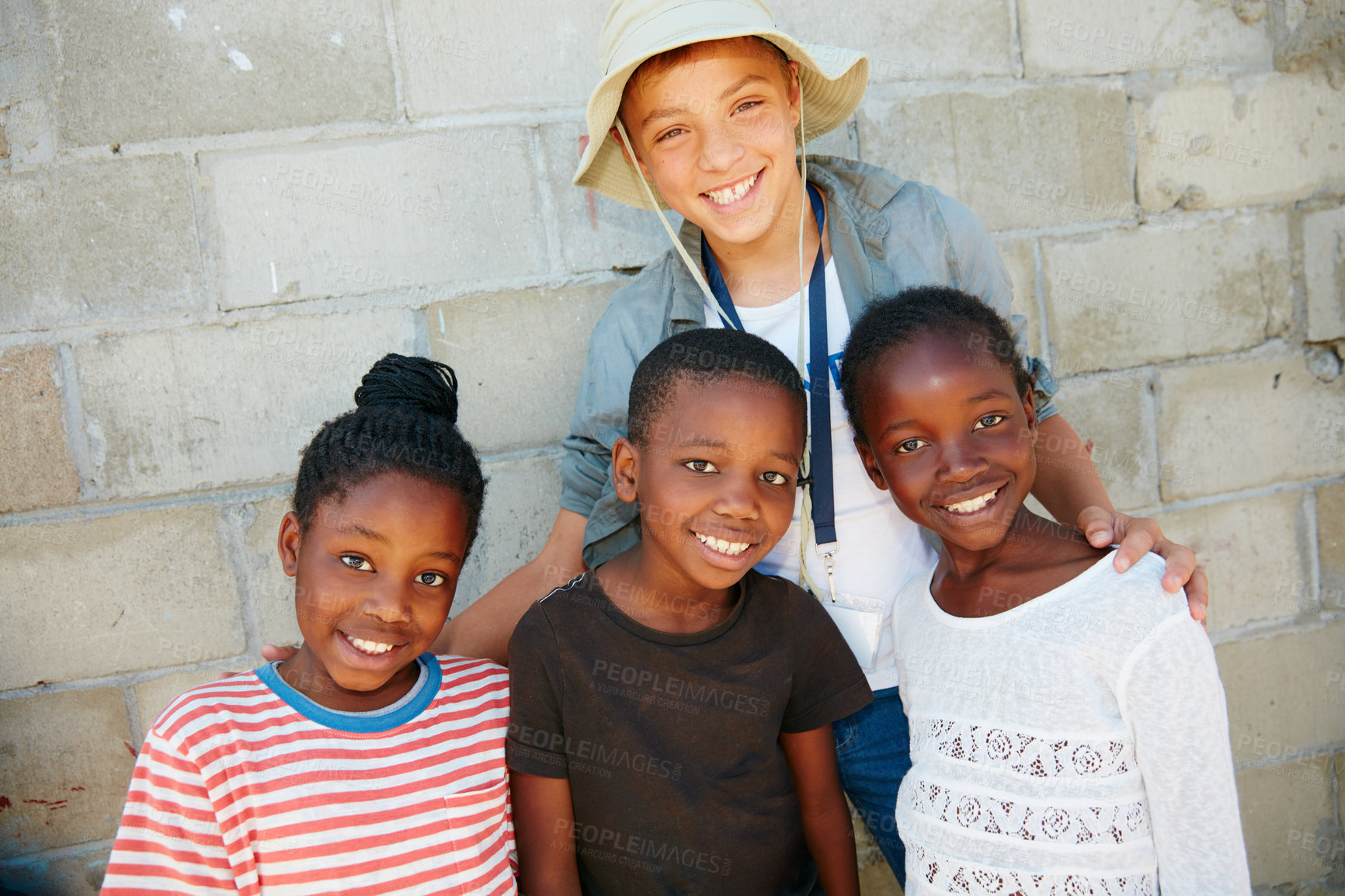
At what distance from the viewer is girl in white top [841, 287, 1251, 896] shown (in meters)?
1.38

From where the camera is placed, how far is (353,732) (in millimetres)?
1528

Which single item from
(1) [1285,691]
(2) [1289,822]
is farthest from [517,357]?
(2) [1289,822]

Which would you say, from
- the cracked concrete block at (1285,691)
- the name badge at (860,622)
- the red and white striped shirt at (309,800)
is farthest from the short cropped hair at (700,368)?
the cracked concrete block at (1285,691)

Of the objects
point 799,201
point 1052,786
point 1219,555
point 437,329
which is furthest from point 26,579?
point 1219,555

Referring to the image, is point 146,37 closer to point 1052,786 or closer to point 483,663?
point 483,663

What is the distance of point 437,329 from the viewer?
2277mm

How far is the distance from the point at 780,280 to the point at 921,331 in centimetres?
45

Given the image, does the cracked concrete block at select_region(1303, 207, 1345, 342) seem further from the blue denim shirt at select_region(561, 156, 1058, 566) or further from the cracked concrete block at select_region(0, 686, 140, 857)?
the cracked concrete block at select_region(0, 686, 140, 857)

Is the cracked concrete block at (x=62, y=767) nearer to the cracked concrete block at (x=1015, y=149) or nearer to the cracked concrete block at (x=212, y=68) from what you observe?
the cracked concrete block at (x=212, y=68)

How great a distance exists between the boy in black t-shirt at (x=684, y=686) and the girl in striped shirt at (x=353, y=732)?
122 millimetres

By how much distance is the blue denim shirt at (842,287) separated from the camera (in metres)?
1.96

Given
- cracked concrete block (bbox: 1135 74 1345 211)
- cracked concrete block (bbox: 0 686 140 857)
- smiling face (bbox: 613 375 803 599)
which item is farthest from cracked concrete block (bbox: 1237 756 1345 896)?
cracked concrete block (bbox: 0 686 140 857)

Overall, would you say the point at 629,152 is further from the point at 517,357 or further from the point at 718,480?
the point at 718,480

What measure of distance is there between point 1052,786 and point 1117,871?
0.53ft
